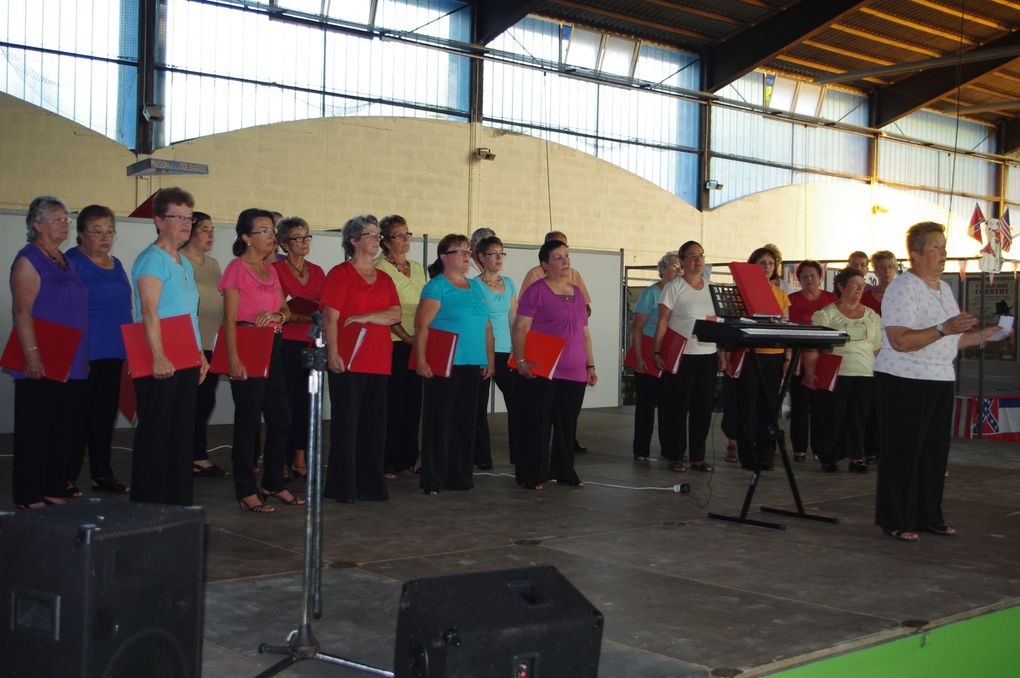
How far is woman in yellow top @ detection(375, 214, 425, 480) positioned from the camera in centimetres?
653

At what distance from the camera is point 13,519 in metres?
2.33

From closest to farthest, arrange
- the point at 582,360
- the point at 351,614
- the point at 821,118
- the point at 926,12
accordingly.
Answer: the point at 351,614, the point at 582,360, the point at 926,12, the point at 821,118

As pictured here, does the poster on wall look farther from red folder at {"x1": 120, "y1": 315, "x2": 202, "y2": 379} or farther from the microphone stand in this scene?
the microphone stand

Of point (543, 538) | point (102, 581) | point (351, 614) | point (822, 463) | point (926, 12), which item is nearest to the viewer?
point (102, 581)

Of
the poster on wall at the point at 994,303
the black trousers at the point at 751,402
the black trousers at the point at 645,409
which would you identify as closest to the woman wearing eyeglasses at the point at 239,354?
the black trousers at the point at 645,409

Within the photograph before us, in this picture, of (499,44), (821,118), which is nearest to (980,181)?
(821,118)

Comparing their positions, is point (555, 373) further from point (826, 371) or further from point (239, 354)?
point (826, 371)

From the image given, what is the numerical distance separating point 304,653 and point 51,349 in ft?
8.92

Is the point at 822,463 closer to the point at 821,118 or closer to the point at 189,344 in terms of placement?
the point at 189,344

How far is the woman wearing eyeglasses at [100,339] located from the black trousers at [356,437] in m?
1.23

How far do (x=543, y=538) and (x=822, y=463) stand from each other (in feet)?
11.4

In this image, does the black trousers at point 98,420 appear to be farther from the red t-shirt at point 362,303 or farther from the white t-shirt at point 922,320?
the white t-shirt at point 922,320

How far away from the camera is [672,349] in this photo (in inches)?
293

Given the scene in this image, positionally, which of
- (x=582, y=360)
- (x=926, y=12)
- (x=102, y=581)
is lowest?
(x=102, y=581)
